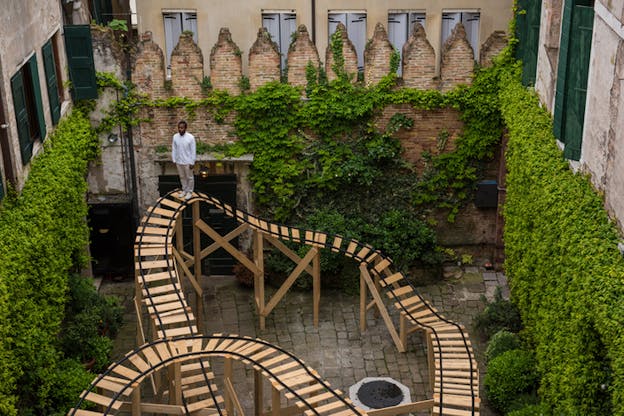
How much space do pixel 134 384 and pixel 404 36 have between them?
1231cm

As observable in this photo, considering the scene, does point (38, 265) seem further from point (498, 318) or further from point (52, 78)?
point (498, 318)

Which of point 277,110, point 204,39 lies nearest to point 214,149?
point 277,110

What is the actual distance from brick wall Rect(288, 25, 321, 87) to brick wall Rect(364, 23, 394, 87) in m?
1.09

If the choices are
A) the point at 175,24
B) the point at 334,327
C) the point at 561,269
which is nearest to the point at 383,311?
the point at 334,327

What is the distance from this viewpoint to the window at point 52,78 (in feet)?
62.5

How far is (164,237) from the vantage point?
19.3 meters

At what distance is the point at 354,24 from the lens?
2395cm

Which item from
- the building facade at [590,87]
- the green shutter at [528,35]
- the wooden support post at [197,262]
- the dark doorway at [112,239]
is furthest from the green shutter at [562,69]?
the dark doorway at [112,239]

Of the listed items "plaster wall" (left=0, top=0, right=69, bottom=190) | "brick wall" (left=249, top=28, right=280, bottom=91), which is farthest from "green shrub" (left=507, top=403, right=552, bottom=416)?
"plaster wall" (left=0, top=0, right=69, bottom=190)

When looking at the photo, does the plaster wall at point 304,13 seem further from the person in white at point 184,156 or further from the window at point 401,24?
the person in white at point 184,156

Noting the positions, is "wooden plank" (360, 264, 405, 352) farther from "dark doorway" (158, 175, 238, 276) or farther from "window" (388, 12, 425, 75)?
"window" (388, 12, 425, 75)

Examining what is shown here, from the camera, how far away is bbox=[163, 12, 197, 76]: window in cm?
2397

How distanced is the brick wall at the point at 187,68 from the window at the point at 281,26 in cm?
301

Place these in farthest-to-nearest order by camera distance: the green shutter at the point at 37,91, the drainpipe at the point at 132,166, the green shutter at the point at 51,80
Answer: the drainpipe at the point at 132,166, the green shutter at the point at 51,80, the green shutter at the point at 37,91
